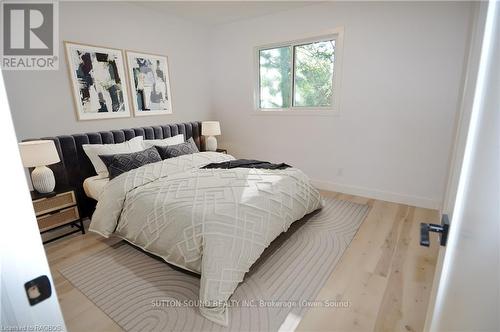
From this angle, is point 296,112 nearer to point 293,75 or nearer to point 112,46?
point 293,75

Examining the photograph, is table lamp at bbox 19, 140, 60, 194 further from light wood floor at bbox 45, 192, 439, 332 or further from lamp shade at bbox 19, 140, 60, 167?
light wood floor at bbox 45, 192, 439, 332

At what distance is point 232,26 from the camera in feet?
13.6

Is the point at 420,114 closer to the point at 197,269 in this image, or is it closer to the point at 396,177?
the point at 396,177

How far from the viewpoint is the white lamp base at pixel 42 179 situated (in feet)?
7.52

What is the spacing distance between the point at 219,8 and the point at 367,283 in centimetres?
377

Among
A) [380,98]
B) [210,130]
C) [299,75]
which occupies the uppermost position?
[299,75]

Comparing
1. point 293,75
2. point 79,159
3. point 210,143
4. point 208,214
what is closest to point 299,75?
point 293,75

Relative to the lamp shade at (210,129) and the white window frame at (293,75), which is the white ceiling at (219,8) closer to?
the white window frame at (293,75)

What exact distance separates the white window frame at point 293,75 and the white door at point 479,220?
3.03m

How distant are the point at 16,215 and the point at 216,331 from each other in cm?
139

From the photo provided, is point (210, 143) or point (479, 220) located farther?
point (210, 143)

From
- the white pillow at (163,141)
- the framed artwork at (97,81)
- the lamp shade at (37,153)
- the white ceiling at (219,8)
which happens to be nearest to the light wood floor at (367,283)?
the lamp shade at (37,153)
